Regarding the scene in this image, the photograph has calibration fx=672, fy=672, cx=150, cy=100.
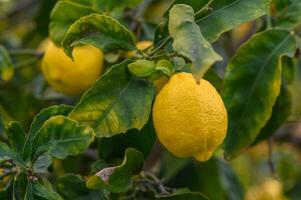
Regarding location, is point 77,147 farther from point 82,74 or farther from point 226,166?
point 226,166

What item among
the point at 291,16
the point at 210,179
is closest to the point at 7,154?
the point at 291,16

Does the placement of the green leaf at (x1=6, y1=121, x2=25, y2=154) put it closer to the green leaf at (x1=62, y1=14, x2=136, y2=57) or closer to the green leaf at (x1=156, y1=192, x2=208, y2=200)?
the green leaf at (x1=62, y1=14, x2=136, y2=57)

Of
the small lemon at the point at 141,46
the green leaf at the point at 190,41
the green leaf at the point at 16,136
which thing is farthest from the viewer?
the small lemon at the point at 141,46

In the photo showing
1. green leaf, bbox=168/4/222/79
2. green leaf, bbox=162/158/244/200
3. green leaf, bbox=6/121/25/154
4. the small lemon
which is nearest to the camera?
green leaf, bbox=168/4/222/79

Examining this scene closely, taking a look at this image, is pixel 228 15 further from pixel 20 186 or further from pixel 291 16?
pixel 20 186

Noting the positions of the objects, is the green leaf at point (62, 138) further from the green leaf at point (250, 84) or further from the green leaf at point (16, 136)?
the green leaf at point (250, 84)

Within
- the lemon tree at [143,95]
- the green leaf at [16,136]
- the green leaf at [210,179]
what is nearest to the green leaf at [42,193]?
the lemon tree at [143,95]

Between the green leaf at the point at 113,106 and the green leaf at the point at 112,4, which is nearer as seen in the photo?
the green leaf at the point at 113,106

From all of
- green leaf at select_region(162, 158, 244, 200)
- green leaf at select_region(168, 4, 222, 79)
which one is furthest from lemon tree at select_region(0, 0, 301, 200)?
green leaf at select_region(162, 158, 244, 200)
